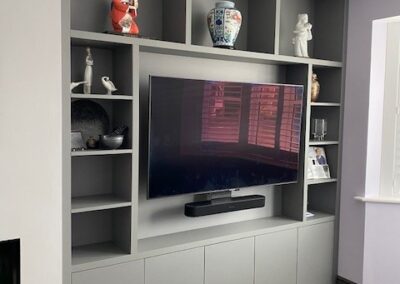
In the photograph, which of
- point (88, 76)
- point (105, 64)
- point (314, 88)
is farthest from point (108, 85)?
point (314, 88)

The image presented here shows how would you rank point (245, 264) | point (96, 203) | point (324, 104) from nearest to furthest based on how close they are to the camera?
point (96, 203) < point (245, 264) < point (324, 104)

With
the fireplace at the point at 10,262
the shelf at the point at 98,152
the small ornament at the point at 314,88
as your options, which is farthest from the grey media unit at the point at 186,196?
the fireplace at the point at 10,262

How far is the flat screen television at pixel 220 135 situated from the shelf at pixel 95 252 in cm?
41

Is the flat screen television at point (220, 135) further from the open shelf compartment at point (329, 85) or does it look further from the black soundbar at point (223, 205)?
the open shelf compartment at point (329, 85)

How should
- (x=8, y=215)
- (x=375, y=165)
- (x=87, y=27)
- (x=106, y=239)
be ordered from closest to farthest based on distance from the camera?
1. (x=8, y=215)
2. (x=87, y=27)
3. (x=106, y=239)
4. (x=375, y=165)

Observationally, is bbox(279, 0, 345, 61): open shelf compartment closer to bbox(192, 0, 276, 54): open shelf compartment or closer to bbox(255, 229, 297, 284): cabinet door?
bbox(192, 0, 276, 54): open shelf compartment

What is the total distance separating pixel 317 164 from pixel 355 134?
1.23ft

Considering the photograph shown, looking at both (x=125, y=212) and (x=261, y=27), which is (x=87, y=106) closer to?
(x=125, y=212)

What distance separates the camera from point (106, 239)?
272cm

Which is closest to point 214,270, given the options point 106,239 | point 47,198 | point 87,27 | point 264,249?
point 264,249

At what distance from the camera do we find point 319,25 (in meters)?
3.57

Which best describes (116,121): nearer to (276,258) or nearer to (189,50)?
(189,50)

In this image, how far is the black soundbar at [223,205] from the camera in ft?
9.23

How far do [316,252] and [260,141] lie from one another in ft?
3.41
